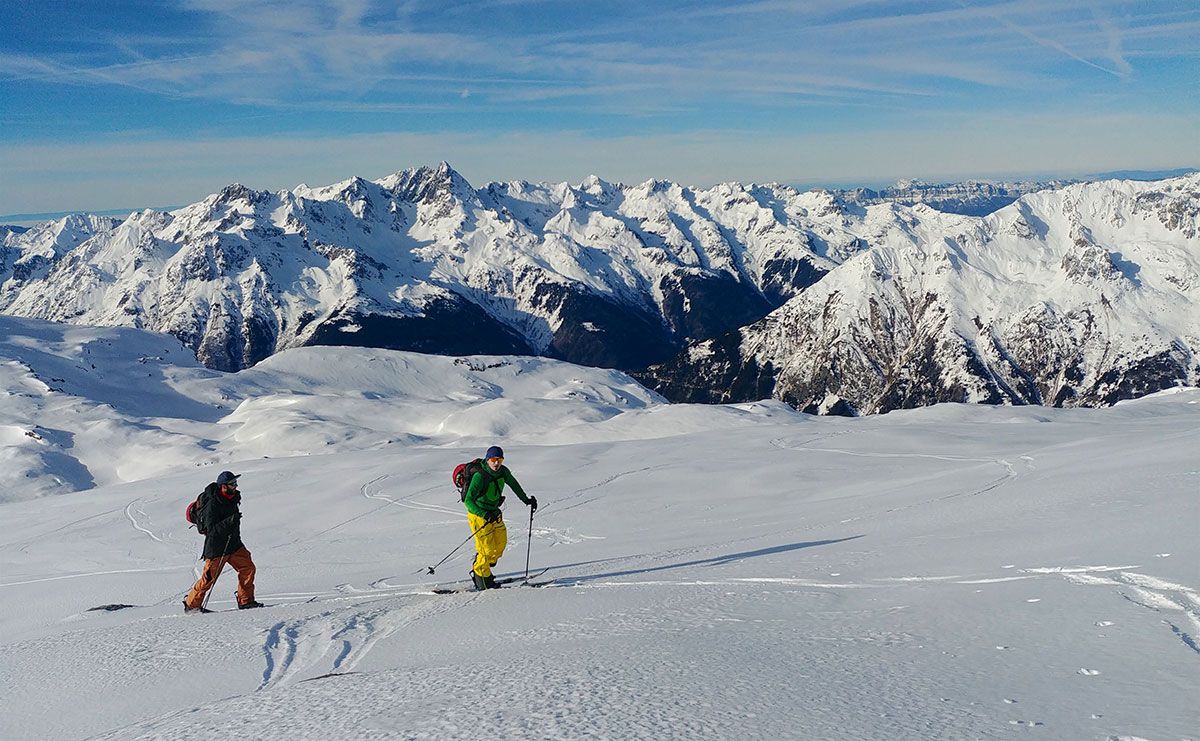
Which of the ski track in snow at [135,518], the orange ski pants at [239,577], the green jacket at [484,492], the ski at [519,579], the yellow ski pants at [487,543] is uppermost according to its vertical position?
the green jacket at [484,492]

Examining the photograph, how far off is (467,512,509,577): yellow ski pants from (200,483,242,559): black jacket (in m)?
4.13

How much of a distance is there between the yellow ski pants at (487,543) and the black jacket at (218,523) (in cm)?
413

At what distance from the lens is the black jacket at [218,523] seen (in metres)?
13.3

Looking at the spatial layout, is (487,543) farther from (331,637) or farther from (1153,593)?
(1153,593)

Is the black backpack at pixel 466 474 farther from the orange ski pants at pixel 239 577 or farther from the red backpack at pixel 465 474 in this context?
the orange ski pants at pixel 239 577

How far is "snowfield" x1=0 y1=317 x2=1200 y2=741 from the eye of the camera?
585 centimetres

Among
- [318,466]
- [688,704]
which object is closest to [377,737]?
[688,704]

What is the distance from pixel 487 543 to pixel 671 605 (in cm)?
415

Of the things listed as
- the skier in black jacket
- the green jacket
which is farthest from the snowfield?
the green jacket

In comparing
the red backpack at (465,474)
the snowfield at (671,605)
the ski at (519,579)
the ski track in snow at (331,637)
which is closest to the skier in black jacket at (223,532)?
the snowfield at (671,605)

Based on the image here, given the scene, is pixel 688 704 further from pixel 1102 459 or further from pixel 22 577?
pixel 22 577

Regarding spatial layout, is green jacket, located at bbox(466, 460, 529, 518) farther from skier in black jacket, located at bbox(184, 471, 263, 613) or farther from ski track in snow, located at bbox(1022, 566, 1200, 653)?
ski track in snow, located at bbox(1022, 566, 1200, 653)

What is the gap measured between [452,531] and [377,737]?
14.7 meters

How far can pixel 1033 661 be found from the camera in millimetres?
6434
